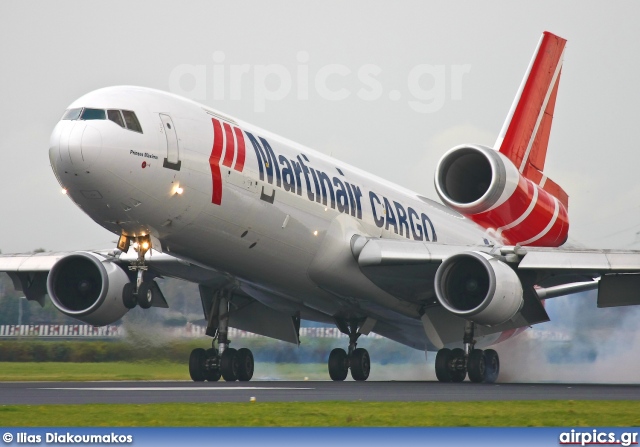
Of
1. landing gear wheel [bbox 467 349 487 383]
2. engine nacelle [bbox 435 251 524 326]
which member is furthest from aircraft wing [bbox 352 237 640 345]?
landing gear wheel [bbox 467 349 487 383]

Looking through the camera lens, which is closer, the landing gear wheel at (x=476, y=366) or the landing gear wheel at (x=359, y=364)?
the landing gear wheel at (x=476, y=366)

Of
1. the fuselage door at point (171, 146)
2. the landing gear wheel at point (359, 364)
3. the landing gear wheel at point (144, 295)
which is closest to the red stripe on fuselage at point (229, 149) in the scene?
the fuselage door at point (171, 146)

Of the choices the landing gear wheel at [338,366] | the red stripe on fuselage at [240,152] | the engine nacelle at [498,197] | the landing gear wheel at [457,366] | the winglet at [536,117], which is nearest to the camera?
the red stripe on fuselage at [240,152]

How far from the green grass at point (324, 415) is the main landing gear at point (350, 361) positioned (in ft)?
→ 37.7

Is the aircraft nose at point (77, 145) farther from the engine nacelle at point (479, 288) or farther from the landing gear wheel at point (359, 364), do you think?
the landing gear wheel at point (359, 364)

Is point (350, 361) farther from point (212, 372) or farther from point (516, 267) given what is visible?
point (516, 267)

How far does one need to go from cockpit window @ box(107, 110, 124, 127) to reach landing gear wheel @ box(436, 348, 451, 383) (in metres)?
9.78

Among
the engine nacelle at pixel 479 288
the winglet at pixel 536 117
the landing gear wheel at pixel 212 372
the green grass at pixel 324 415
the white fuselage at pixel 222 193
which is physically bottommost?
the green grass at pixel 324 415

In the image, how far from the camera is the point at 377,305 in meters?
25.7

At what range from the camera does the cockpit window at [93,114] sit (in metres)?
19.4

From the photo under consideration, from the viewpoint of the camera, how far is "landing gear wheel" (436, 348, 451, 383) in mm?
25516

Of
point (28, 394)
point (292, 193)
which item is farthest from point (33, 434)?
point (292, 193)

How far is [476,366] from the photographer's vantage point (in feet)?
82.6

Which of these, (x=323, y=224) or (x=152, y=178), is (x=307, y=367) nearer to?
(x=323, y=224)
